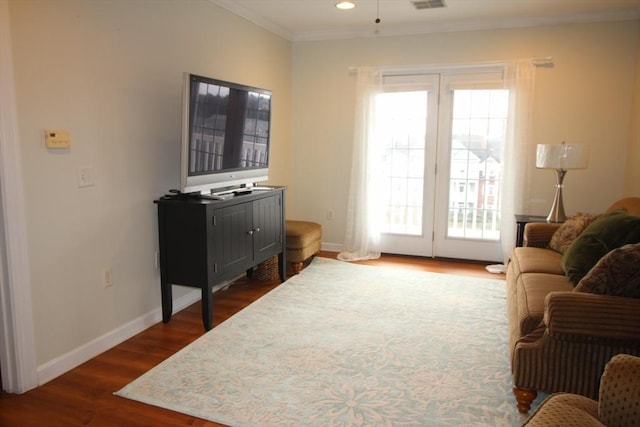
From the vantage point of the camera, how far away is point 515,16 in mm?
4629

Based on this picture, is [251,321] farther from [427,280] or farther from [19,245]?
[427,280]

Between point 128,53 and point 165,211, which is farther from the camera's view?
point 165,211

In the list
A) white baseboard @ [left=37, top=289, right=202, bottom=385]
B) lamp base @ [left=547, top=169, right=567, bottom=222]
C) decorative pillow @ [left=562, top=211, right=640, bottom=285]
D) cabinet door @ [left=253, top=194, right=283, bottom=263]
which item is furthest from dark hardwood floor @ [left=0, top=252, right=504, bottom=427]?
lamp base @ [left=547, top=169, right=567, bottom=222]

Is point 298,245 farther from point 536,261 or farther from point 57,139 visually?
point 57,139

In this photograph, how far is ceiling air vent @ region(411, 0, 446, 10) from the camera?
4.17m

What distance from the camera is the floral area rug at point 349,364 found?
7.52 ft

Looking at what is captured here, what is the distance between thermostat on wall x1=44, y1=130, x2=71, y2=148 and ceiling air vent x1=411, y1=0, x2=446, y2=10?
314 cm

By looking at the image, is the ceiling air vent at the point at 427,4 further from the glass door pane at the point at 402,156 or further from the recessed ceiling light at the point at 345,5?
the glass door pane at the point at 402,156

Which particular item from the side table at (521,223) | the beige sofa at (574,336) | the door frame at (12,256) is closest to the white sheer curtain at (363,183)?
the side table at (521,223)

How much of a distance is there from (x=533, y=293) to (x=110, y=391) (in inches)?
92.8

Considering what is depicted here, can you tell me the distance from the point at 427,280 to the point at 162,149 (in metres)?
2.70

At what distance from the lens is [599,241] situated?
2.72m

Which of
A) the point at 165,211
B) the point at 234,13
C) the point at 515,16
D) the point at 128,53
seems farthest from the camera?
the point at 515,16

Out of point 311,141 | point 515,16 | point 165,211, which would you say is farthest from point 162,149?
point 515,16
